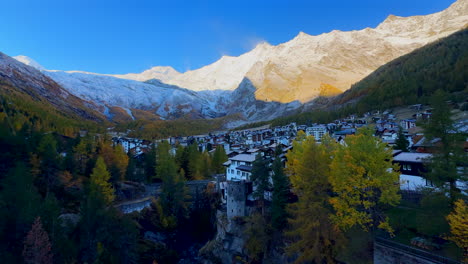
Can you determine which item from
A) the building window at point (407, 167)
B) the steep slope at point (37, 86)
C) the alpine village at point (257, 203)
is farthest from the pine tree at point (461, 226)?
the steep slope at point (37, 86)

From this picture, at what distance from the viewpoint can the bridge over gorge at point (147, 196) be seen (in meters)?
36.2

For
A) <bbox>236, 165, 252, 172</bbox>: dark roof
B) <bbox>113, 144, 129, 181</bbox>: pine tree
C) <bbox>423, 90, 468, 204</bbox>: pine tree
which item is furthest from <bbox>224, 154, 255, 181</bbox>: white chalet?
<bbox>423, 90, 468, 204</bbox>: pine tree

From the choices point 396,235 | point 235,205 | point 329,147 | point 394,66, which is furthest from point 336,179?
point 394,66

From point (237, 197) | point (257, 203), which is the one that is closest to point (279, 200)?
point (257, 203)

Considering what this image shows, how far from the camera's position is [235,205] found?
102ft

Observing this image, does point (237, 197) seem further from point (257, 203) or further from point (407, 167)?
point (407, 167)

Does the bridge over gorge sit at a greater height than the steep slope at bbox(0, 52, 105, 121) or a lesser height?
lesser

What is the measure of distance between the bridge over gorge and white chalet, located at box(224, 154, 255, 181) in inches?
267

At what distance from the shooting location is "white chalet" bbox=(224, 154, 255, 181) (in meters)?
Answer: 35.5

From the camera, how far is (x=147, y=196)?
42219 mm

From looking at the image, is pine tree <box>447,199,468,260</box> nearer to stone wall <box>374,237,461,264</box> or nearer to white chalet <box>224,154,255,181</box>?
stone wall <box>374,237,461,264</box>

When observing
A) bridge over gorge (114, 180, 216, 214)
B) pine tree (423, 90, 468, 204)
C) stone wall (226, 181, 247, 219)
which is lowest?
bridge over gorge (114, 180, 216, 214)

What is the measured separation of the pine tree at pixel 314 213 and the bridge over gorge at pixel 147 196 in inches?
975

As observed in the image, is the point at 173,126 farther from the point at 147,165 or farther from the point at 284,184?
the point at 284,184
